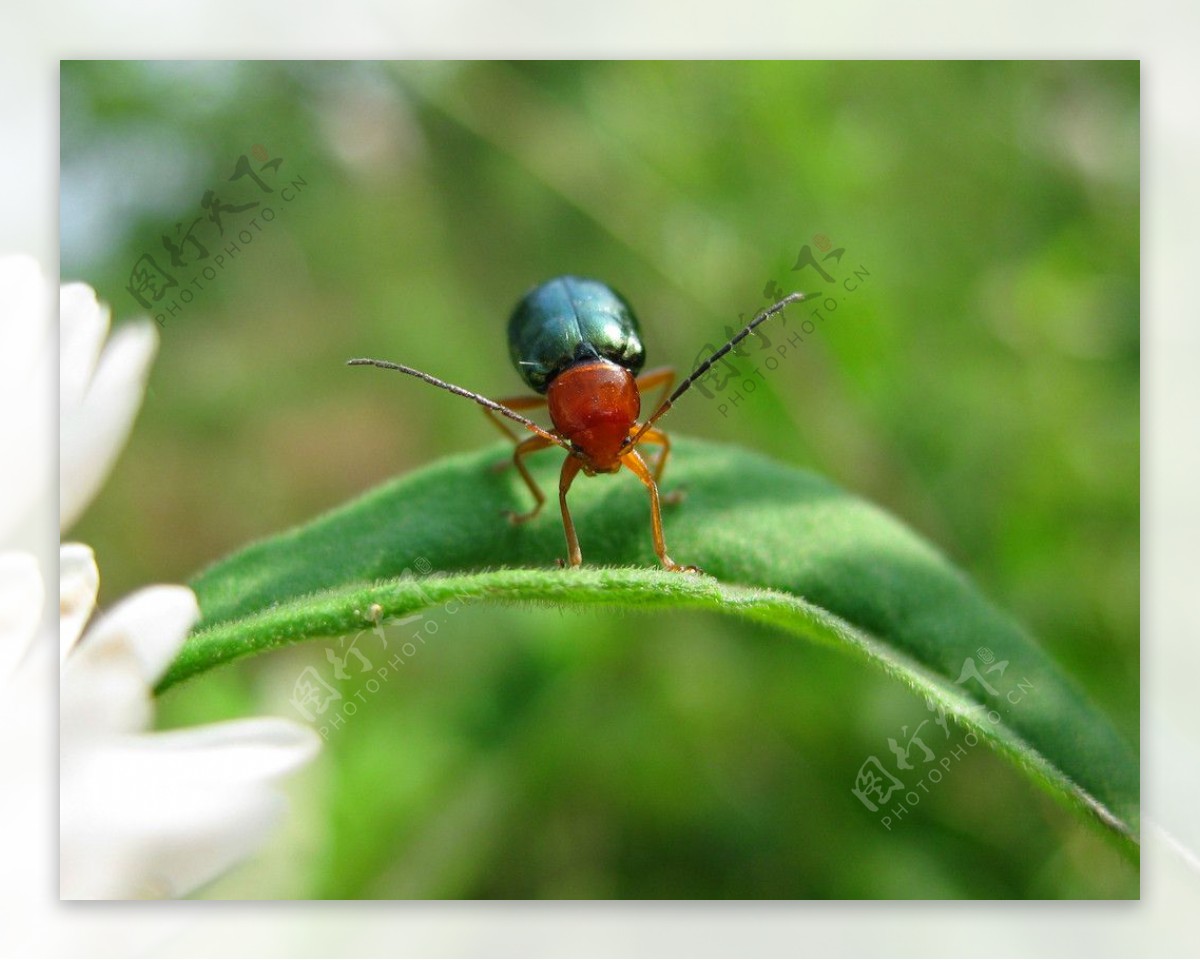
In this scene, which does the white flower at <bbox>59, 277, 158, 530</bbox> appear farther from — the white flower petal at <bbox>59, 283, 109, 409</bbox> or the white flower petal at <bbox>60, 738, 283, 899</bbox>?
the white flower petal at <bbox>60, 738, 283, 899</bbox>

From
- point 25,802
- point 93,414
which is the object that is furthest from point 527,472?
point 25,802

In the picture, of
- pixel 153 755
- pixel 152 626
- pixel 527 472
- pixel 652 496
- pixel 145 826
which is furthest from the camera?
pixel 527 472

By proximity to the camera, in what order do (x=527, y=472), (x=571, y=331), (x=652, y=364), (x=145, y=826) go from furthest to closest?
(x=652, y=364), (x=571, y=331), (x=527, y=472), (x=145, y=826)

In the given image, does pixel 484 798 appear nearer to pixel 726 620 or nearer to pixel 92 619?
pixel 726 620

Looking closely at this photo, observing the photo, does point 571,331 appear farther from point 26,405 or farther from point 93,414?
point 26,405

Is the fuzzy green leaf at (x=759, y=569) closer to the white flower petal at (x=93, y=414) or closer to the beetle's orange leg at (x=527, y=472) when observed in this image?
the beetle's orange leg at (x=527, y=472)

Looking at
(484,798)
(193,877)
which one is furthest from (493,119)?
(193,877)

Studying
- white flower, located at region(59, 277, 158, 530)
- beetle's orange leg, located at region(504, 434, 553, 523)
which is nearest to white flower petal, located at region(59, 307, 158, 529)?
white flower, located at region(59, 277, 158, 530)
